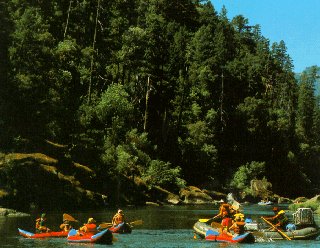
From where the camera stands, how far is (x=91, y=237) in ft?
105

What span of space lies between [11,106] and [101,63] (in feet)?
97.4

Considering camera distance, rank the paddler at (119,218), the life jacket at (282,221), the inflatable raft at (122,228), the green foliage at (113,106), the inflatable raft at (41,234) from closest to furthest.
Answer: the inflatable raft at (41,234)
the life jacket at (282,221)
the inflatable raft at (122,228)
the paddler at (119,218)
the green foliage at (113,106)

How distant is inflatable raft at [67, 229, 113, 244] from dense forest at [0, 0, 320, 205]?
21.9 meters

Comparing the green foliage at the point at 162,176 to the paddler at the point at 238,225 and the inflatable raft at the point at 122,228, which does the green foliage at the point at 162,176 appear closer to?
the inflatable raft at the point at 122,228

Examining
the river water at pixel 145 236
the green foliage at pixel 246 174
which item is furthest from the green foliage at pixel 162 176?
the river water at pixel 145 236

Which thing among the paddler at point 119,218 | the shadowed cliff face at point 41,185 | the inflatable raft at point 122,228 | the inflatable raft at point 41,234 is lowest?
the inflatable raft at point 41,234

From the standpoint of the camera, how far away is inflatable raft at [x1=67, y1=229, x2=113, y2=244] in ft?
104

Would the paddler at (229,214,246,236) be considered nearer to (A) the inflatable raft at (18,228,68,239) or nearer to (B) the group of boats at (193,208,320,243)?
(B) the group of boats at (193,208,320,243)

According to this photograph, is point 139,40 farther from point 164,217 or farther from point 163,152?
point 164,217

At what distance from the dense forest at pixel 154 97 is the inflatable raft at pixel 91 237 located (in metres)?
21.9

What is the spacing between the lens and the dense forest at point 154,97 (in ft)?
183

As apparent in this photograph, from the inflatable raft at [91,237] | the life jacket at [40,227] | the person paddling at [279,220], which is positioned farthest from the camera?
the person paddling at [279,220]

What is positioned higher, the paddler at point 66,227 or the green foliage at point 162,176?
the green foliage at point 162,176

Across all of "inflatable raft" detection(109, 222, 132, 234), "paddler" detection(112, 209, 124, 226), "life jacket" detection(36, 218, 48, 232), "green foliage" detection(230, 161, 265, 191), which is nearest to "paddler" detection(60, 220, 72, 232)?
"life jacket" detection(36, 218, 48, 232)
